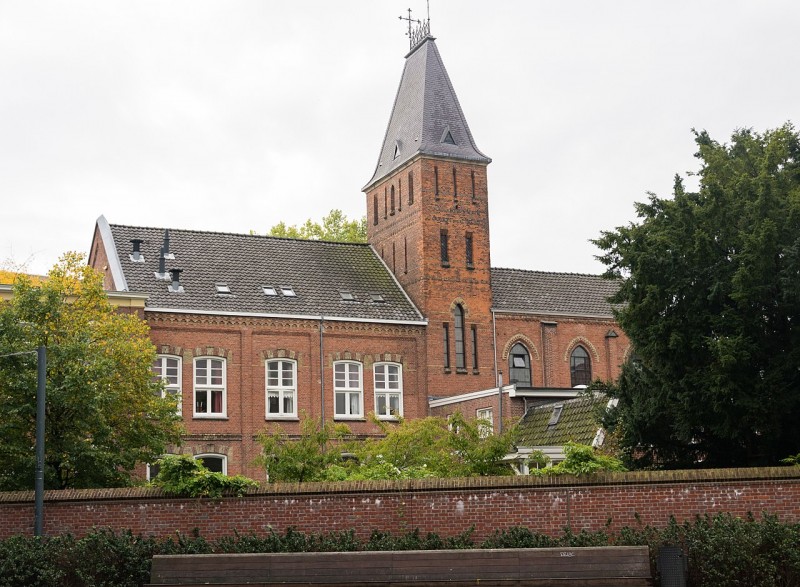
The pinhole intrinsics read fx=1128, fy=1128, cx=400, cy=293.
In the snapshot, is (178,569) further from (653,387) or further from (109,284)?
(109,284)

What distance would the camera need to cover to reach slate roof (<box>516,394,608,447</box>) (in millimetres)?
31281

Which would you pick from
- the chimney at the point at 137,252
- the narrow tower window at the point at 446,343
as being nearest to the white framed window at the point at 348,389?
the narrow tower window at the point at 446,343

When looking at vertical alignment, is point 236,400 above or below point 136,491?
above

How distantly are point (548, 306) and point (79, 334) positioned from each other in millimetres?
26894

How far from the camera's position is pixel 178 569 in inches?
667

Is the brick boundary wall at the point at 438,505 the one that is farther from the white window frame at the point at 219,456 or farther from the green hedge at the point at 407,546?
the white window frame at the point at 219,456

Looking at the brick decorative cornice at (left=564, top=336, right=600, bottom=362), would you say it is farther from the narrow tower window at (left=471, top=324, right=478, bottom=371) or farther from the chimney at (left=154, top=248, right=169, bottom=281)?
the chimney at (left=154, top=248, right=169, bottom=281)

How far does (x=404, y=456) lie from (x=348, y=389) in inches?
658

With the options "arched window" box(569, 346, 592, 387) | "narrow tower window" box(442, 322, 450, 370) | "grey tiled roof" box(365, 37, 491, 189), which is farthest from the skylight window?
"grey tiled roof" box(365, 37, 491, 189)

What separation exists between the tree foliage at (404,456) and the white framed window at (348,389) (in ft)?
47.4

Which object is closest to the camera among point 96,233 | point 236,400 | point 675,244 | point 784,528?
point 784,528

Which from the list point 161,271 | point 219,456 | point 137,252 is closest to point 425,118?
point 161,271

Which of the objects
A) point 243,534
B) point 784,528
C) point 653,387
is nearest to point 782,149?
point 653,387

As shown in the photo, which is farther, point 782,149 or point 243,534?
point 782,149
